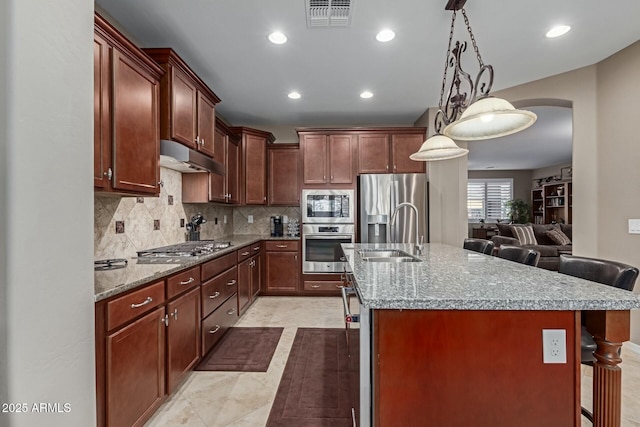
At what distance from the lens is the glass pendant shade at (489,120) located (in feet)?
5.17

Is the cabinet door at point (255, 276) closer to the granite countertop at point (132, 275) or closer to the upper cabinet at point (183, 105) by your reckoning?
the upper cabinet at point (183, 105)

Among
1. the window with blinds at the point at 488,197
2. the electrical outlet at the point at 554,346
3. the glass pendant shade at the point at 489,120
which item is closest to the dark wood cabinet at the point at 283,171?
the glass pendant shade at the point at 489,120

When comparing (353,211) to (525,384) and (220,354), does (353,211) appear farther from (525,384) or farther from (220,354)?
(525,384)

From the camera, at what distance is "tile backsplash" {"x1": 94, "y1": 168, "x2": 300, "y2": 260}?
2033 mm

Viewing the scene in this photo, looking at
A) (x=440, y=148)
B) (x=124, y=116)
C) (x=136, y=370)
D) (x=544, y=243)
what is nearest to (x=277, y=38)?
(x=124, y=116)

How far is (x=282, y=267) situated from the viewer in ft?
14.1

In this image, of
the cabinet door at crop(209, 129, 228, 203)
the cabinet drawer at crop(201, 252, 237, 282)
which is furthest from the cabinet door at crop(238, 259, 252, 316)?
the cabinet door at crop(209, 129, 228, 203)

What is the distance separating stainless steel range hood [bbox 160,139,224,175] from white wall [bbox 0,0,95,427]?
4.99 feet

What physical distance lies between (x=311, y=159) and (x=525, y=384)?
12.0 ft

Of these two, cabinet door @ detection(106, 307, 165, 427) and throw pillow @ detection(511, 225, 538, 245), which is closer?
cabinet door @ detection(106, 307, 165, 427)

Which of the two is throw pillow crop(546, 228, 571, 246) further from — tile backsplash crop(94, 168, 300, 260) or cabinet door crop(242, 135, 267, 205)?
tile backsplash crop(94, 168, 300, 260)

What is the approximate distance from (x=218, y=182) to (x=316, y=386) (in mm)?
2441

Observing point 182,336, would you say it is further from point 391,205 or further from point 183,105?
point 391,205

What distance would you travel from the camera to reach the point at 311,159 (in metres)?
4.31
